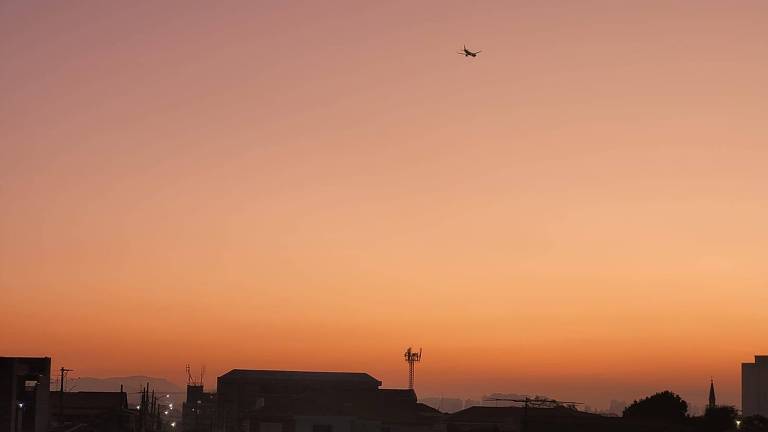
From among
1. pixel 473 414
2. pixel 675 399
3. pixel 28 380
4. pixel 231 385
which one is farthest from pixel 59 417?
pixel 675 399

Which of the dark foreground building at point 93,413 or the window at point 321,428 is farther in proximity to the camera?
the window at point 321,428

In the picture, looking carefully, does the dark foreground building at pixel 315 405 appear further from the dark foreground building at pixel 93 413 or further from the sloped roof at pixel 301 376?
the dark foreground building at pixel 93 413

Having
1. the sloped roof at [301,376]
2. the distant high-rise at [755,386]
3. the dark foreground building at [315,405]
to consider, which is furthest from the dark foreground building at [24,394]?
the distant high-rise at [755,386]

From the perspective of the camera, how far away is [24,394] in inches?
3393

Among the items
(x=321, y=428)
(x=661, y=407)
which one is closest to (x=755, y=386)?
(x=661, y=407)

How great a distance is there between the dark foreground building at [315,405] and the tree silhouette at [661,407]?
27.7m

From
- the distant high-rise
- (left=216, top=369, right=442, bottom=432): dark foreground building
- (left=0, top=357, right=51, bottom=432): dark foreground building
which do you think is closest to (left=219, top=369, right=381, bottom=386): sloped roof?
(left=216, top=369, right=442, bottom=432): dark foreground building

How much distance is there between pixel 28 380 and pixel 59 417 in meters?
17.2

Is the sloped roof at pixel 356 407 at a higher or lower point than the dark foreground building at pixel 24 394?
lower

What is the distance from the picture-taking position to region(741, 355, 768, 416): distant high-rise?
11756cm

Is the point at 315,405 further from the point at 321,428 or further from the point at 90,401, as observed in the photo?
the point at 90,401

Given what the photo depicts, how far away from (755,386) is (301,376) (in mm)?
64162

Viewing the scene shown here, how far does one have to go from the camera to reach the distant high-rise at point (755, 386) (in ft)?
386

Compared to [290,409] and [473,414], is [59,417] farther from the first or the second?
[473,414]
